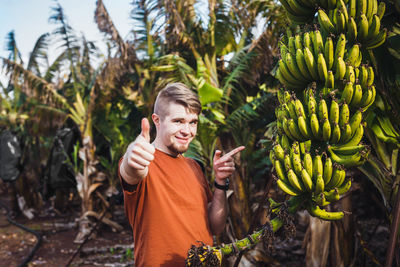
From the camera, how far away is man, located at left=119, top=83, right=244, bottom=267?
1.42 meters

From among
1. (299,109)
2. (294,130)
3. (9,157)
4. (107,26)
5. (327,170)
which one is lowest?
(327,170)

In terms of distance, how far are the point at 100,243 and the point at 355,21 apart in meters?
7.28

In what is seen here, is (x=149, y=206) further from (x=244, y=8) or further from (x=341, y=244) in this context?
(x=244, y=8)

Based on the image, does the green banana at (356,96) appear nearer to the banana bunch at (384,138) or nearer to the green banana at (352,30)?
the green banana at (352,30)

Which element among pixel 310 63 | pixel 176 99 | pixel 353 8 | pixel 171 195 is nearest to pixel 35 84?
pixel 176 99

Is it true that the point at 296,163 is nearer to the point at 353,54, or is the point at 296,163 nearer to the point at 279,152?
the point at 279,152

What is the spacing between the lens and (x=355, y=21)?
5.72 ft

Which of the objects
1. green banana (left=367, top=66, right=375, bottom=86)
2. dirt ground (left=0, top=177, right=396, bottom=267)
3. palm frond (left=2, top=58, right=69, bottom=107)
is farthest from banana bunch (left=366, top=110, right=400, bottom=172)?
palm frond (left=2, top=58, right=69, bottom=107)

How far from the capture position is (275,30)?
4656mm

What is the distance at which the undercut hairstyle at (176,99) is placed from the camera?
154cm

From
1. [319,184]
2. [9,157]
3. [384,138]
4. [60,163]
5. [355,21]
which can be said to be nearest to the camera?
[319,184]

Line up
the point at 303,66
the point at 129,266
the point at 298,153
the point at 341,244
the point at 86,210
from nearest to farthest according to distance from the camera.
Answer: the point at 298,153
the point at 303,66
the point at 341,244
the point at 129,266
the point at 86,210

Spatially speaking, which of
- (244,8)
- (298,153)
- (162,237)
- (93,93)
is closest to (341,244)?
(298,153)

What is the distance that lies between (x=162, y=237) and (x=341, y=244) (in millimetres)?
2892
